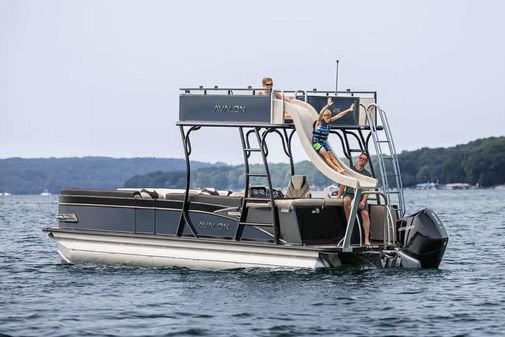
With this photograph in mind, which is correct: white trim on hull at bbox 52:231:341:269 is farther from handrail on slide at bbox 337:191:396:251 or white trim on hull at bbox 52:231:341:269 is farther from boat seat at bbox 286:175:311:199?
boat seat at bbox 286:175:311:199

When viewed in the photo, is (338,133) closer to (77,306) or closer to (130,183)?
(77,306)

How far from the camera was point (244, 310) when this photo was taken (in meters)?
19.4

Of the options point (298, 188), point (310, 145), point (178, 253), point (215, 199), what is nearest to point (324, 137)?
point (310, 145)

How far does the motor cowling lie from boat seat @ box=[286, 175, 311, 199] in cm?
226

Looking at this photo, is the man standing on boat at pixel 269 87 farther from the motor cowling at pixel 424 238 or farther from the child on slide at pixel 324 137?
the motor cowling at pixel 424 238

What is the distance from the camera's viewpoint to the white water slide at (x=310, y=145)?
22.6m

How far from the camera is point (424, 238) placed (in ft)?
76.2

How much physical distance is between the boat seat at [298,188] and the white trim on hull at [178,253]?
2.09 m

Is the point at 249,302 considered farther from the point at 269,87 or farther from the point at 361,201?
the point at 269,87

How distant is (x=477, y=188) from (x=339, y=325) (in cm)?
17877

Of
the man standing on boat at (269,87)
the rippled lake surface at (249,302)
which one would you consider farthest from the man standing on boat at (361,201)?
the man standing on boat at (269,87)

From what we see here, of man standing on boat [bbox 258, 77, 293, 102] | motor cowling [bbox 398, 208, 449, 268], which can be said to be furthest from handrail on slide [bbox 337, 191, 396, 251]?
man standing on boat [bbox 258, 77, 293, 102]

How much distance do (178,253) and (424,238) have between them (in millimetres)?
4633

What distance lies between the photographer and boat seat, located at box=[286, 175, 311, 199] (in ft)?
81.8
